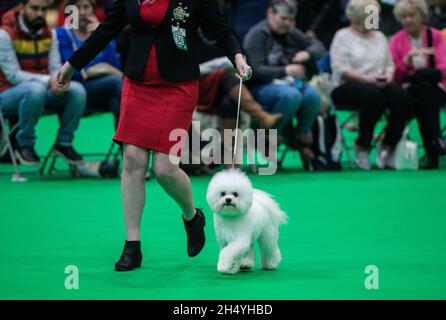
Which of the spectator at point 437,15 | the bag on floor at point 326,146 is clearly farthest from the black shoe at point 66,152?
the spectator at point 437,15

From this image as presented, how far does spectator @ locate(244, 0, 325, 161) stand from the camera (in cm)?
955

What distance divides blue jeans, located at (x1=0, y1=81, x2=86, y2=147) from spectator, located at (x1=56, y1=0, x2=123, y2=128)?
0.77 ft

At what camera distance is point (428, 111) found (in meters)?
10.2

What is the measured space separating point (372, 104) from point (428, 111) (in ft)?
1.88

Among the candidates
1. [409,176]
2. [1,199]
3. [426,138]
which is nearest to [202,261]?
[1,199]

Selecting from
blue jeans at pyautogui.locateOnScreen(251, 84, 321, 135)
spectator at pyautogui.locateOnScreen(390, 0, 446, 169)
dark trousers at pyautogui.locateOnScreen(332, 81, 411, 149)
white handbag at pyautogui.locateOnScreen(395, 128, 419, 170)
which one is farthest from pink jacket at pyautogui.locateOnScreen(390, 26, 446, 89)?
blue jeans at pyautogui.locateOnScreen(251, 84, 321, 135)

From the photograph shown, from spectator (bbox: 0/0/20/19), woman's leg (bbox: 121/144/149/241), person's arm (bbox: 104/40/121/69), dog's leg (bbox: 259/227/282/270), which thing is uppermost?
spectator (bbox: 0/0/20/19)

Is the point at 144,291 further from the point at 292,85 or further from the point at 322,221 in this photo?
the point at 292,85

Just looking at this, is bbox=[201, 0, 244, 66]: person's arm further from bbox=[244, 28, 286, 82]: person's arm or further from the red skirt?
bbox=[244, 28, 286, 82]: person's arm

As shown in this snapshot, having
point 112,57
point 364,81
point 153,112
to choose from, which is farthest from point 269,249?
point 364,81

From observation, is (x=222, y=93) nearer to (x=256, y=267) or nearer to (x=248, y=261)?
(x=256, y=267)

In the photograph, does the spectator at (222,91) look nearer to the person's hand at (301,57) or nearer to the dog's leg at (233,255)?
the person's hand at (301,57)

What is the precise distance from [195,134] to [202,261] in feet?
13.0

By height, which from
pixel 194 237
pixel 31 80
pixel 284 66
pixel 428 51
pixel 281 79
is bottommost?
pixel 194 237
